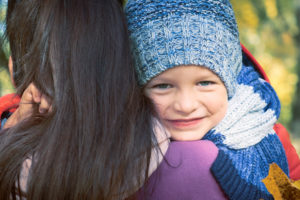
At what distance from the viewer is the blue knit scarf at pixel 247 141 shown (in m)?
1.57

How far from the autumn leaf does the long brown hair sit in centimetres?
52

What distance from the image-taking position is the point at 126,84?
5.45 ft

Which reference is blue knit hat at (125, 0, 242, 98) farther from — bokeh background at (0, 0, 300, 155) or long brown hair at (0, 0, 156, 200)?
bokeh background at (0, 0, 300, 155)

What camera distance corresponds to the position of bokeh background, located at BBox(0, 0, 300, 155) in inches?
195

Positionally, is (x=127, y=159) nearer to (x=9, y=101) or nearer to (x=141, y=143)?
(x=141, y=143)

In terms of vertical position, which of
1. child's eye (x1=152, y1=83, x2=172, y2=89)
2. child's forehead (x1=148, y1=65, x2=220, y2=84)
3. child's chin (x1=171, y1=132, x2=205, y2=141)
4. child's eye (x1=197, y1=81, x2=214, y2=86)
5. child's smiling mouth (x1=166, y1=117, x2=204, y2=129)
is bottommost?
child's chin (x1=171, y1=132, x2=205, y2=141)

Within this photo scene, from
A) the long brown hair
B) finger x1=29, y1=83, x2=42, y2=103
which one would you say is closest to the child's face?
the long brown hair

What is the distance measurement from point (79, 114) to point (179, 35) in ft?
1.95

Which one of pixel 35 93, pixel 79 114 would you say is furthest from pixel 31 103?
pixel 79 114

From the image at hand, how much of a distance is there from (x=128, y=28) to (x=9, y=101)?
2.93 feet

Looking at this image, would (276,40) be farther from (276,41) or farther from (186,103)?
(186,103)

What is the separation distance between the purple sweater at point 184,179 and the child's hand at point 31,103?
0.58 meters

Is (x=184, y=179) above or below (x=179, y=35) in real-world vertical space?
below

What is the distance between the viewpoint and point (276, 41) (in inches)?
229
